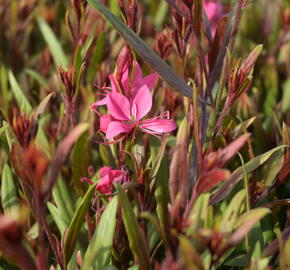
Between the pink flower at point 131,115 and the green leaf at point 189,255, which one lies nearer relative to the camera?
the green leaf at point 189,255

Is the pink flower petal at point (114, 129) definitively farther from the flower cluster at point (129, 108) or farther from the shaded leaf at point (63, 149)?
the shaded leaf at point (63, 149)

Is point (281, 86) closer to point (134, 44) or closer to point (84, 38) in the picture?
point (84, 38)

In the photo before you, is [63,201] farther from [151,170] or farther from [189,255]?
[189,255]

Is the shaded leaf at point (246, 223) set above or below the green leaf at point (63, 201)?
below

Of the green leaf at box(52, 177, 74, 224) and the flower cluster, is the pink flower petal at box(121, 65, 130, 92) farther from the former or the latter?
the green leaf at box(52, 177, 74, 224)

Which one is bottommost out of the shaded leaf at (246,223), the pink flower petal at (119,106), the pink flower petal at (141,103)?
the shaded leaf at (246,223)

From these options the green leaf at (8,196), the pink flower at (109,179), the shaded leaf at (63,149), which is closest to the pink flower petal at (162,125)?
the pink flower at (109,179)
